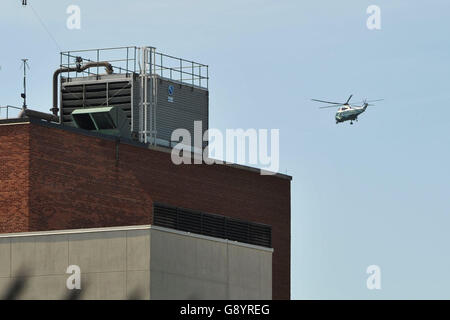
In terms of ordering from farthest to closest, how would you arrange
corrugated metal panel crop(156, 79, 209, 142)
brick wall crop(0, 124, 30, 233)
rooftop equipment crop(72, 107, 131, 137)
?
corrugated metal panel crop(156, 79, 209, 142), rooftop equipment crop(72, 107, 131, 137), brick wall crop(0, 124, 30, 233)

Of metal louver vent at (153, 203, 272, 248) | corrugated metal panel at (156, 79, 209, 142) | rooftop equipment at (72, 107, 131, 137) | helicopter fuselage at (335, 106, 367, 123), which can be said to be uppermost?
helicopter fuselage at (335, 106, 367, 123)

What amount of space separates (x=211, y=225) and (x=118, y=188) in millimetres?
6935

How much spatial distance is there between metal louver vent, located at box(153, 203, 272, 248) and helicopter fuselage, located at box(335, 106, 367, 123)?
170 feet

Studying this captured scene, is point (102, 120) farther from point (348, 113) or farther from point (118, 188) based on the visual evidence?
point (348, 113)

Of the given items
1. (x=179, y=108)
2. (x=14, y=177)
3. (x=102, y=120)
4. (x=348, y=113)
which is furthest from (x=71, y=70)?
(x=348, y=113)

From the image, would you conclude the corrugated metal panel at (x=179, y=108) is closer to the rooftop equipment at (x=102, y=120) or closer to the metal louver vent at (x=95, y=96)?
the metal louver vent at (x=95, y=96)

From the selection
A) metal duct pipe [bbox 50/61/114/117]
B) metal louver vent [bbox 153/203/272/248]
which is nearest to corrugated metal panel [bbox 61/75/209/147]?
metal duct pipe [bbox 50/61/114/117]

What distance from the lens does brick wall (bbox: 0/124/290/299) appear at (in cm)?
6581

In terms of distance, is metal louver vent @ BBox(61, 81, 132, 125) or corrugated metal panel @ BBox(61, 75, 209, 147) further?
metal louver vent @ BBox(61, 81, 132, 125)

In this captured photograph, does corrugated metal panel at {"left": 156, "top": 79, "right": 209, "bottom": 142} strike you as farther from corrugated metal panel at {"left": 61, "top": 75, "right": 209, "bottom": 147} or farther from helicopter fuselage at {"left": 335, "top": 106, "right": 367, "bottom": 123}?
helicopter fuselage at {"left": 335, "top": 106, "right": 367, "bottom": 123}

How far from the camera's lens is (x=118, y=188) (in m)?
69.9

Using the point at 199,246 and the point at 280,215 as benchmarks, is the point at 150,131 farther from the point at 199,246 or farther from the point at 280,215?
the point at 199,246

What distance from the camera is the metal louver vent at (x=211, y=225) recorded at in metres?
72.2

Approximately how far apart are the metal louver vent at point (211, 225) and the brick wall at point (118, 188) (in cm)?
36
